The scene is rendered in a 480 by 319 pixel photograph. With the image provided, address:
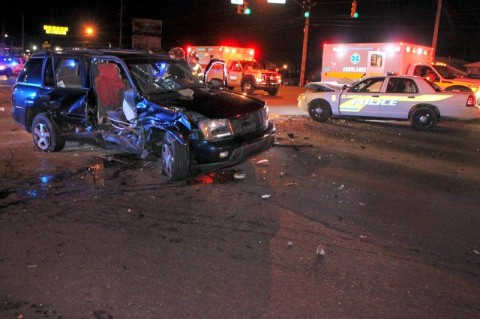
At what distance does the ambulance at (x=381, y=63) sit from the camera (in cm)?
1870

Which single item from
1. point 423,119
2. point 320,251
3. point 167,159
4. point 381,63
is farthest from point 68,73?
point 381,63

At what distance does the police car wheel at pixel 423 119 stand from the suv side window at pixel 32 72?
9.53m

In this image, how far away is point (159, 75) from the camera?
7773 mm

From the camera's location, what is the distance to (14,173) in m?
7.29

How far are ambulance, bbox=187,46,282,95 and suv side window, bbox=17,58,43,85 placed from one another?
16659mm

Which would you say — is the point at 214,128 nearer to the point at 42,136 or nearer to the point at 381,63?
the point at 42,136

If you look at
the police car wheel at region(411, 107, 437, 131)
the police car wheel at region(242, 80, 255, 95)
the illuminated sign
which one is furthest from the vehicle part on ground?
the illuminated sign

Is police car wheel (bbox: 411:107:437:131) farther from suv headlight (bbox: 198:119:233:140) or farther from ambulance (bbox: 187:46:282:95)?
ambulance (bbox: 187:46:282:95)

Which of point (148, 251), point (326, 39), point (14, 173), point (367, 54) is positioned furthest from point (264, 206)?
point (326, 39)

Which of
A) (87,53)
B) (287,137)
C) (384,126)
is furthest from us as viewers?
(384,126)

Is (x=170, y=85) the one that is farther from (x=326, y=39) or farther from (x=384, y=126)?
(x=326, y=39)

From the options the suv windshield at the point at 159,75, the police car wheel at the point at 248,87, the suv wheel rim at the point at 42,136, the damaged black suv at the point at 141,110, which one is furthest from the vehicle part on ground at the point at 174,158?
the police car wheel at the point at 248,87

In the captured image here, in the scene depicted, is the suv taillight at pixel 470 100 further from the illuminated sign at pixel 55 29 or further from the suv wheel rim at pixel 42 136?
the illuminated sign at pixel 55 29

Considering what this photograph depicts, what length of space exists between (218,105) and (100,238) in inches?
112
